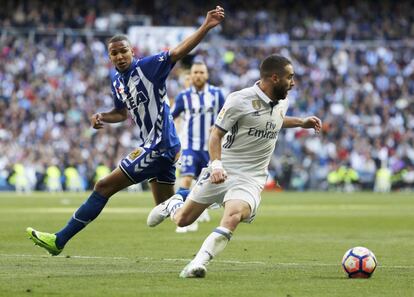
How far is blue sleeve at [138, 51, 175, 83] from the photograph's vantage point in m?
11.4

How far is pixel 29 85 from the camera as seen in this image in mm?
43750

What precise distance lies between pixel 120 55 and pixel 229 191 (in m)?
2.42

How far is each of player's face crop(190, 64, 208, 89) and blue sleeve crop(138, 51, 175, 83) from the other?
6.42m

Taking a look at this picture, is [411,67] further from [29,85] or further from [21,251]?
[21,251]

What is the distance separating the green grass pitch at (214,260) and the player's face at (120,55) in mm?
2234

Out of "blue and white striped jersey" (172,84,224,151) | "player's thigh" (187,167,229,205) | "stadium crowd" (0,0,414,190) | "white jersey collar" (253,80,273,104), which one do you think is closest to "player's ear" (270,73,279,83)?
"white jersey collar" (253,80,273,104)

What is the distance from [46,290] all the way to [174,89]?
35.0 meters

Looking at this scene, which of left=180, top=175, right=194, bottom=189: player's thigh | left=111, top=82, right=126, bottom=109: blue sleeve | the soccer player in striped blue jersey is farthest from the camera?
left=180, top=175, right=194, bottom=189: player's thigh

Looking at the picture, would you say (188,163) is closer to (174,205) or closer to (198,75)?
(198,75)

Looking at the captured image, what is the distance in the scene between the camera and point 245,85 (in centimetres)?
4534

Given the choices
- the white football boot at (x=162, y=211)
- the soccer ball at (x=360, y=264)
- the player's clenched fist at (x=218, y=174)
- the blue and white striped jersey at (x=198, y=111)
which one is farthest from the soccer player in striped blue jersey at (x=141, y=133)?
the blue and white striped jersey at (x=198, y=111)

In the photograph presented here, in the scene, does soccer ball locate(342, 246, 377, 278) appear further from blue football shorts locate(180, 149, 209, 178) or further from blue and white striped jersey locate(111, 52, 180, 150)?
blue football shorts locate(180, 149, 209, 178)

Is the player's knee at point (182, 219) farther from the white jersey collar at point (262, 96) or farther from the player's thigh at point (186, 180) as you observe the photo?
the player's thigh at point (186, 180)

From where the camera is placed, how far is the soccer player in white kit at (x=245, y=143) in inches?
395
